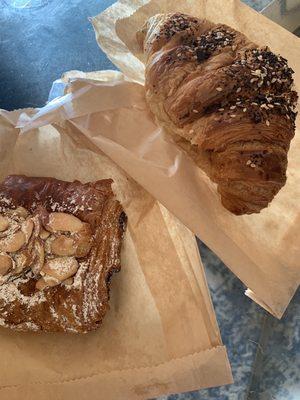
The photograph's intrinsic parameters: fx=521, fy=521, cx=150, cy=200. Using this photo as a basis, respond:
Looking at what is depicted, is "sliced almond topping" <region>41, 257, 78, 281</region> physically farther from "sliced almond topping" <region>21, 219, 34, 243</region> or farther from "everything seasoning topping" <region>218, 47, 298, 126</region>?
"everything seasoning topping" <region>218, 47, 298, 126</region>

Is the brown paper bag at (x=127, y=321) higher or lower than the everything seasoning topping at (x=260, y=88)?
lower

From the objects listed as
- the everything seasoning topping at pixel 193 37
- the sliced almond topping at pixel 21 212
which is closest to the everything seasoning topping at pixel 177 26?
the everything seasoning topping at pixel 193 37

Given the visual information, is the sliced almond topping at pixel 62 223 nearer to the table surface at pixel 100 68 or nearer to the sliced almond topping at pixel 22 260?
the sliced almond topping at pixel 22 260

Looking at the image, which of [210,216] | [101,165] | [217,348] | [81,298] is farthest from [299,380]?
[101,165]

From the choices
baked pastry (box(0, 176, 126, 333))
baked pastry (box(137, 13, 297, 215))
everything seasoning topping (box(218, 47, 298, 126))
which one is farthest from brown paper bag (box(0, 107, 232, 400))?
everything seasoning topping (box(218, 47, 298, 126))

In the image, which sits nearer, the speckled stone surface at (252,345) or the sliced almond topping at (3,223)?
the sliced almond topping at (3,223)

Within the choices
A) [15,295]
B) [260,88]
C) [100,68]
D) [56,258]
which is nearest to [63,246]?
[56,258]
